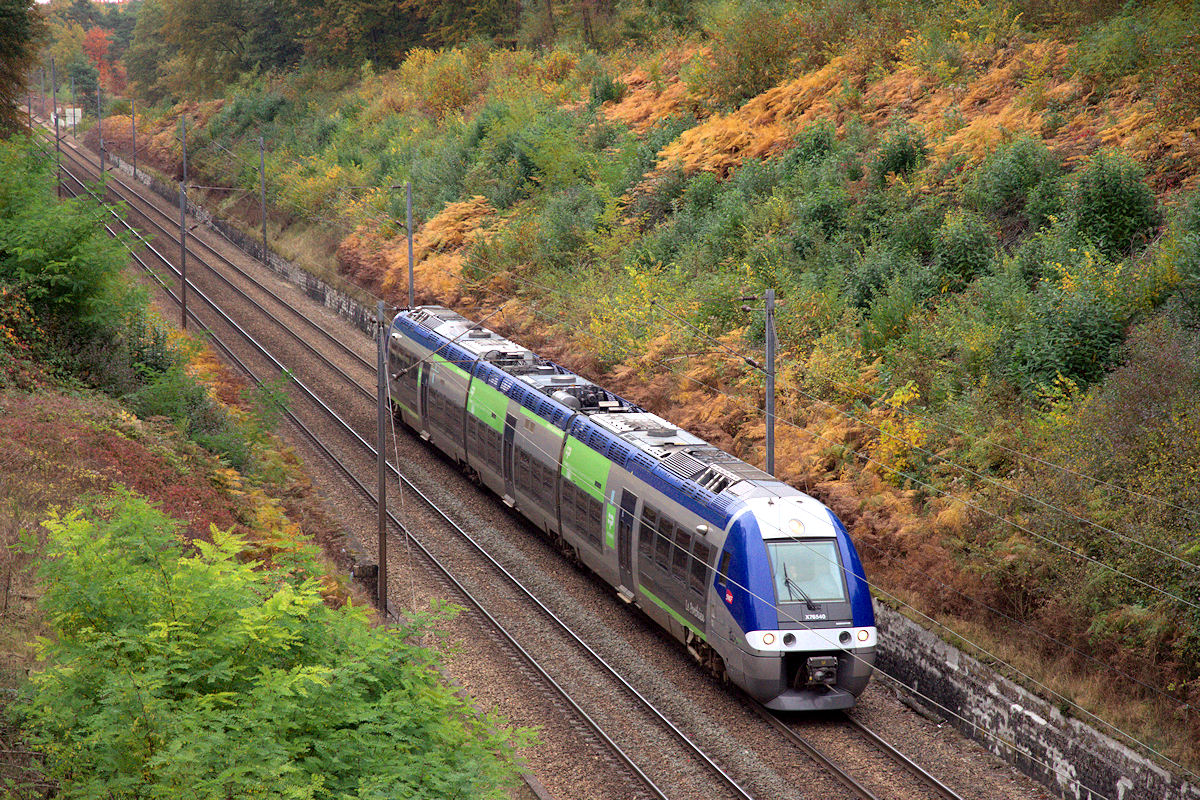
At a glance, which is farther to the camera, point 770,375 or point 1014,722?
point 770,375

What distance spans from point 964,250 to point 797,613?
1295cm

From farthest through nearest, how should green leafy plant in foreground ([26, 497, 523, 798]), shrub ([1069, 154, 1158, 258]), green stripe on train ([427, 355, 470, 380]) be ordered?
green stripe on train ([427, 355, 470, 380])
shrub ([1069, 154, 1158, 258])
green leafy plant in foreground ([26, 497, 523, 798])

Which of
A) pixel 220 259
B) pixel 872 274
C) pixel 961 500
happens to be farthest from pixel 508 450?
pixel 220 259

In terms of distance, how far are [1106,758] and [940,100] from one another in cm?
2200

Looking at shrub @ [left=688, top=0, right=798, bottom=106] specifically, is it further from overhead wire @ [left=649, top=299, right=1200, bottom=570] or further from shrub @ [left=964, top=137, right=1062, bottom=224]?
shrub @ [left=964, top=137, right=1062, bottom=224]

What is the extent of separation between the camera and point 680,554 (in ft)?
57.1

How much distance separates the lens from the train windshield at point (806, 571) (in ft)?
51.7

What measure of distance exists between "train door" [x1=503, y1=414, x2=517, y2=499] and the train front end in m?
8.71

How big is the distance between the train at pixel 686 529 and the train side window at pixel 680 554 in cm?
3

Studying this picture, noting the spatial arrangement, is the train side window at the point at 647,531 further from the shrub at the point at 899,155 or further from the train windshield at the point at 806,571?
the shrub at the point at 899,155

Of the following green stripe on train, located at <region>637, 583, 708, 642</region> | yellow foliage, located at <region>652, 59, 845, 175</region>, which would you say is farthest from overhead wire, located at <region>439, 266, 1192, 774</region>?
yellow foliage, located at <region>652, 59, 845, 175</region>

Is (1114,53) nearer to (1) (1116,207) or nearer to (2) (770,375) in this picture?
(1) (1116,207)

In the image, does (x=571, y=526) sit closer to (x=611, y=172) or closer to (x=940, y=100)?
(x=940, y=100)

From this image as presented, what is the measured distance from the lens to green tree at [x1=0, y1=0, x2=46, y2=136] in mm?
34031
